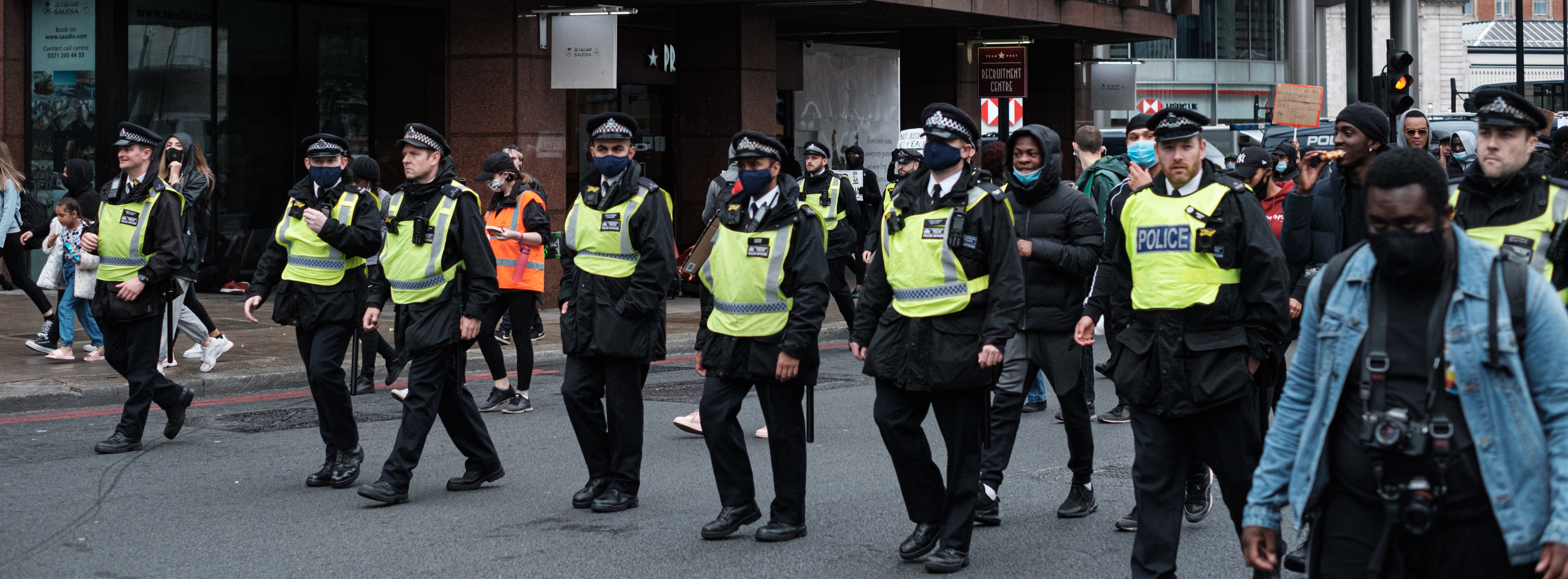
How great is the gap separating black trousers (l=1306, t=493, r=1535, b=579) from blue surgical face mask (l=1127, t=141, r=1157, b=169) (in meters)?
4.24

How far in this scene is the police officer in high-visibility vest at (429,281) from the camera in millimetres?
7023

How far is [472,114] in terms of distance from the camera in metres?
16.8

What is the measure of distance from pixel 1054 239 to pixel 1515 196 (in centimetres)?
240

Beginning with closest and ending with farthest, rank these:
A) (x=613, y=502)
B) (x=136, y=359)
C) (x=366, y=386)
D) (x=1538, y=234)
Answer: (x=1538, y=234)
(x=613, y=502)
(x=136, y=359)
(x=366, y=386)

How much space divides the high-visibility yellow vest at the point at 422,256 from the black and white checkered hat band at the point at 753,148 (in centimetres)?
150

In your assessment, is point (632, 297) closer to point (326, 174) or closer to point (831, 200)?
point (326, 174)

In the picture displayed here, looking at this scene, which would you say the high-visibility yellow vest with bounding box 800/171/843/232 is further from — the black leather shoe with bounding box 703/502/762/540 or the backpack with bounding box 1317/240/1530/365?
the backpack with bounding box 1317/240/1530/365

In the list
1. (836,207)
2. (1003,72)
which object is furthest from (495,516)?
(1003,72)

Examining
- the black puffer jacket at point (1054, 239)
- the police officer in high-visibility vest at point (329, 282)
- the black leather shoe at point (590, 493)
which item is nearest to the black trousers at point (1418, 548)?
the black puffer jacket at point (1054, 239)

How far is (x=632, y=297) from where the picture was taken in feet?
22.2

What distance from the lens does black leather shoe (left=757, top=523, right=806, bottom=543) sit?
6.27 metres

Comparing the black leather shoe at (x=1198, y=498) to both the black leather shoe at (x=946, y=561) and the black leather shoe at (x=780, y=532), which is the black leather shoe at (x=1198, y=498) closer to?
the black leather shoe at (x=946, y=561)

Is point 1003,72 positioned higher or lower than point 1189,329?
higher

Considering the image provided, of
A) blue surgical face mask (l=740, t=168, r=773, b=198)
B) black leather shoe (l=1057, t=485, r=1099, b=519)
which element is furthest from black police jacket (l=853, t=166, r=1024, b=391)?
black leather shoe (l=1057, t=485, r=1099, b=519)
